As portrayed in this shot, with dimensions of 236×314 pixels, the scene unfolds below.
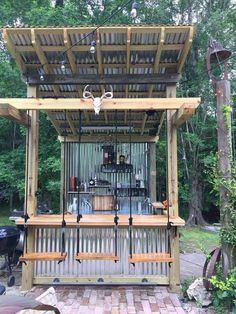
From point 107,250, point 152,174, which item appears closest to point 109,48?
point 107,250

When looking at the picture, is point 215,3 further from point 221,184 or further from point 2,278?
point 2,278

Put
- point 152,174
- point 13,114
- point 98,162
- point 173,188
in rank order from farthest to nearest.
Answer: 1. point 98,162
2. point 152,174
3. point 173,188
4. point 13,114

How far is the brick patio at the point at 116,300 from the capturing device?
357 centimetres

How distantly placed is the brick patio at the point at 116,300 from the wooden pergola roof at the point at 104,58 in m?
2.30

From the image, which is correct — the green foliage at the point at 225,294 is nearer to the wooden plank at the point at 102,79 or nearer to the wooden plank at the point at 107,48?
the wooden plank at the point at 102,79

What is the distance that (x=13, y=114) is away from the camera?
404cm

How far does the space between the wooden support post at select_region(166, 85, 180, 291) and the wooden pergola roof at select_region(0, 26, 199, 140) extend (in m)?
0.41

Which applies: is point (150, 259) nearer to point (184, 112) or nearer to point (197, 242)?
point (184, 112)

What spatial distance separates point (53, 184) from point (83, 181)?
380 cm

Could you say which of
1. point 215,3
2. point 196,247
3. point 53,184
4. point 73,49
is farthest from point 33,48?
point 215,3

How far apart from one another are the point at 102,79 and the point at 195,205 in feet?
27.7

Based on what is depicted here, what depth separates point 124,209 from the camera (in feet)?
24.1

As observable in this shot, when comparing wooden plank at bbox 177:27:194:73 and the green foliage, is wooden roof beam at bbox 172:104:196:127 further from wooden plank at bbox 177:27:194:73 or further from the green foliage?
the green foliage

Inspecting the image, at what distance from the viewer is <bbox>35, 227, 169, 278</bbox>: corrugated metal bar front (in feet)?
14.8
